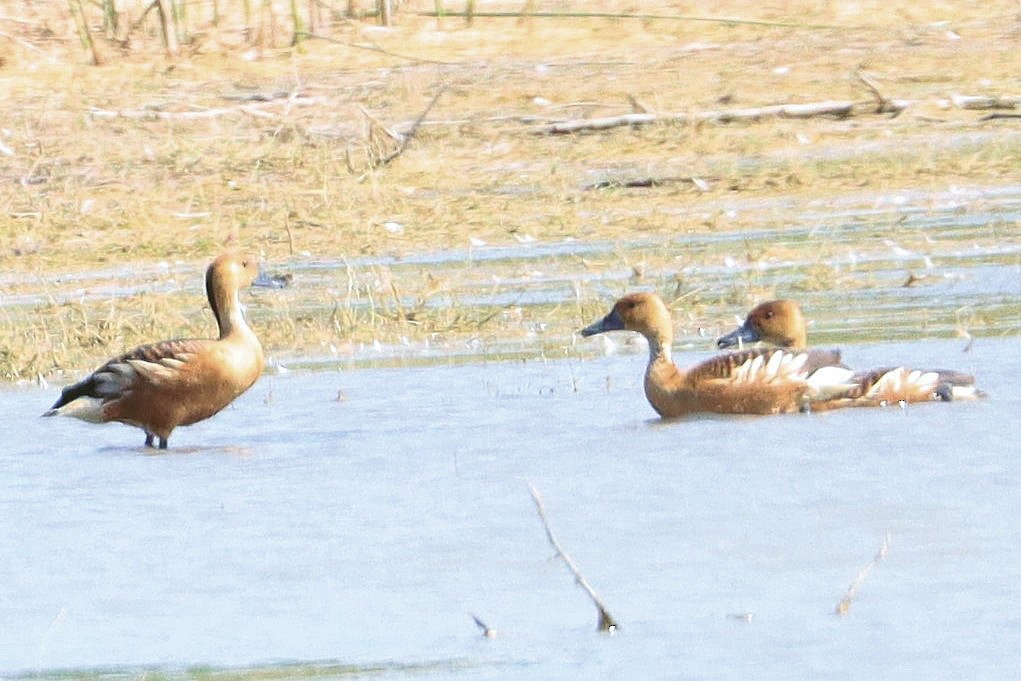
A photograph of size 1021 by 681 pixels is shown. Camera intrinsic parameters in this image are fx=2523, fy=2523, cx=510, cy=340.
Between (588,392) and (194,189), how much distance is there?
20.2ft

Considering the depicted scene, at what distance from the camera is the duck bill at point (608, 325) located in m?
9.21

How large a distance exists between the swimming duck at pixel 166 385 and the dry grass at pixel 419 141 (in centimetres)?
136

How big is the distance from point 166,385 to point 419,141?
7326 millimetres

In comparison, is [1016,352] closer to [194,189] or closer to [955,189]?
[955,189]

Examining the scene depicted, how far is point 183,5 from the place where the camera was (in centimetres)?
1861

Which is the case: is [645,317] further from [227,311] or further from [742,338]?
[227,311]

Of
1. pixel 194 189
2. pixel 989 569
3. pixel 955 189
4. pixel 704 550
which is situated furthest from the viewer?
pixel 194 189

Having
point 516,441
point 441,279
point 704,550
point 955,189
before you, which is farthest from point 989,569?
point 955,189

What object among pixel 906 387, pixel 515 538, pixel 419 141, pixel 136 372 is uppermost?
pixel 515 538

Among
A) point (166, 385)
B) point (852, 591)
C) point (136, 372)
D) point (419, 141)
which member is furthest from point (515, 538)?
point (419, 141)

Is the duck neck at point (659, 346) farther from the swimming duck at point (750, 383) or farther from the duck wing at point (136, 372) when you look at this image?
the duck wing at point (136, 372)

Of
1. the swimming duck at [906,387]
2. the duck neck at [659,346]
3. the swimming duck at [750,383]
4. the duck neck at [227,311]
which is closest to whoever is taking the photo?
the swimming duck at [906,387]

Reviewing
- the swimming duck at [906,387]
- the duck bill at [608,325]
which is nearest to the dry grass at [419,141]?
the duck bill at [608,325]

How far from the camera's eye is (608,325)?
9.31 meters
